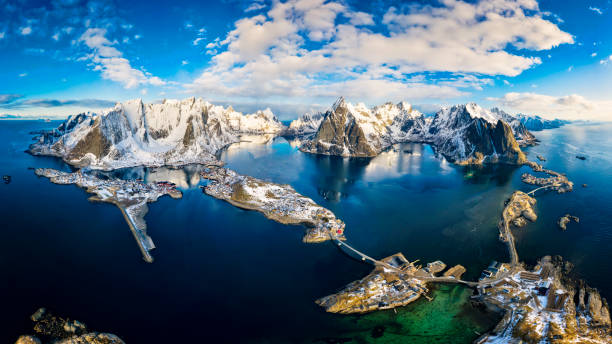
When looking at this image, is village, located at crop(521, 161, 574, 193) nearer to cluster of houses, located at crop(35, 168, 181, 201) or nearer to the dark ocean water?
the dark ocean water

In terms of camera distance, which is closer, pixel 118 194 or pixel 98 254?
pixel 98 254

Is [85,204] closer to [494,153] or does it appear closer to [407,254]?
[407,254]

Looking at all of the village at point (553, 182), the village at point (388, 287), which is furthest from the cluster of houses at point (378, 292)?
the village at point (553, 182)

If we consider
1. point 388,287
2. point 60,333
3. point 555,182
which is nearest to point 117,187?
point 60,333

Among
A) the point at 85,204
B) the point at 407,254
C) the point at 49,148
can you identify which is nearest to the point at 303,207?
the point at 407,254

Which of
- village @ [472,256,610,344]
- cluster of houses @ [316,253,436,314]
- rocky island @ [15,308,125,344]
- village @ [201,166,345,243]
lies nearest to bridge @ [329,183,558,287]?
village @ [472,256,610,344]

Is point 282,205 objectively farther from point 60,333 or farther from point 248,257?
point 60,333

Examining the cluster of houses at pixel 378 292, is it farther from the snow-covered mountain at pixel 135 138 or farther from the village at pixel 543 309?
the snow-covered mountain at pixel 135 138
